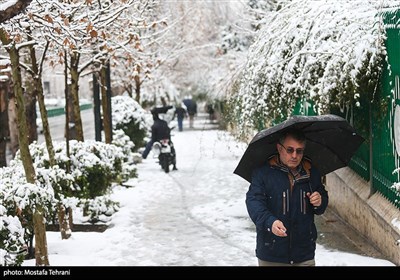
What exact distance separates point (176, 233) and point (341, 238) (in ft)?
8.17

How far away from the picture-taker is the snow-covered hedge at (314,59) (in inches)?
326

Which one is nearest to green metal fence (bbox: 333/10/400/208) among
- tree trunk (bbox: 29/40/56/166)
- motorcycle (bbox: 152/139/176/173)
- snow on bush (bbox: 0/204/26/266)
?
snow on bush (bbox: 0/204/26/266)

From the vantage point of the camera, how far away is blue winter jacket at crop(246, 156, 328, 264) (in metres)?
4.68

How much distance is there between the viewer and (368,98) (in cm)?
873

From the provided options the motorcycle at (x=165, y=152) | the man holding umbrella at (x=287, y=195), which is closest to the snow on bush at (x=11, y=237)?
the man holding umbrella at (x=287, y=195)

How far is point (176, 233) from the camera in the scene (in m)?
10.2

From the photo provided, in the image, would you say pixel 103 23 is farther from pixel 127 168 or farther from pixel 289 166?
pixel 127 168

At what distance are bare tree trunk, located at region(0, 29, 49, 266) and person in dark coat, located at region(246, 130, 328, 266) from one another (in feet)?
12.1

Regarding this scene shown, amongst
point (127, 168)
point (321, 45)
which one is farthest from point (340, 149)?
point (127, 168)

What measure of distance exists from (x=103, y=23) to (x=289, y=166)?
4494 millimetres

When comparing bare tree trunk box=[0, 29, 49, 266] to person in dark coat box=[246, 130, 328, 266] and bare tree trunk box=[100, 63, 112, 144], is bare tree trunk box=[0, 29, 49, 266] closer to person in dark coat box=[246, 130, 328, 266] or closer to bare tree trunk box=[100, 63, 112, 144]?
person in dark coat box=[246, 130, 328, 266]

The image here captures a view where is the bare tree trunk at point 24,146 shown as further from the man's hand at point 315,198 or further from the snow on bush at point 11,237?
the man's hand at point 315,198

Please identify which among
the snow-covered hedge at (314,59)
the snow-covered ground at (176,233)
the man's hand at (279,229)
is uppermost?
the snow-covered hedge at (314,59)

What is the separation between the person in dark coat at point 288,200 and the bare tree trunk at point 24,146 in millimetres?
3682
